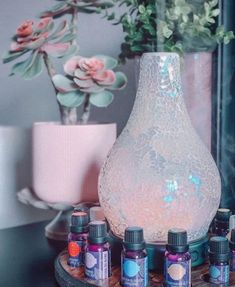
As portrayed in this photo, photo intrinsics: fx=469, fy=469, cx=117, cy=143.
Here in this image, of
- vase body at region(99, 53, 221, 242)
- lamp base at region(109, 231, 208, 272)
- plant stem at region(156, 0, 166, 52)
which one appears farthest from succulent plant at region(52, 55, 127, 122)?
lamp base at region(109, 231, 208, 272)

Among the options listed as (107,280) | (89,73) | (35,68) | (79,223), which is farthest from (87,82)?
(107,280)

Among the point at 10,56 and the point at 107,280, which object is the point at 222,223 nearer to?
the point at 107,280

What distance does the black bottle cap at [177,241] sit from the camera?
0.72m

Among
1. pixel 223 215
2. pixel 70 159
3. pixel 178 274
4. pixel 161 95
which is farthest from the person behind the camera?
pixel 70 159

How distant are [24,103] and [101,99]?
0.19 m

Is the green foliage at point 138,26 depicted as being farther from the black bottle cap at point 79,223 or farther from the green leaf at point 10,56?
the black bottle cap at point 79,223

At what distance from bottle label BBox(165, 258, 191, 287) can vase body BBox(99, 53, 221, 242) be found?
0.09m

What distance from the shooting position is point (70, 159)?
1.04 metres

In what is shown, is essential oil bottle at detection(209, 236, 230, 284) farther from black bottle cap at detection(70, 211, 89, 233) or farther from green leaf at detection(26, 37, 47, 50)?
green leaf at detection(26, 37, 47, 50)

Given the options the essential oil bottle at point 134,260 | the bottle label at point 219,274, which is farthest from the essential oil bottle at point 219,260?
the essential oil bottle at point 134,260

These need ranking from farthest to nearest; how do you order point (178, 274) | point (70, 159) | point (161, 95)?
1. point (70, 159)
2. point (161, 95)
3. point (178, 274)

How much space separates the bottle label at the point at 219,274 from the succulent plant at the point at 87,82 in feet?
1.66

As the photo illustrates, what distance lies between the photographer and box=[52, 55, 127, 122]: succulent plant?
3.52ft

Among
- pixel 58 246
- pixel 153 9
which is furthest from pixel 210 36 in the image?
pixel 58 246
